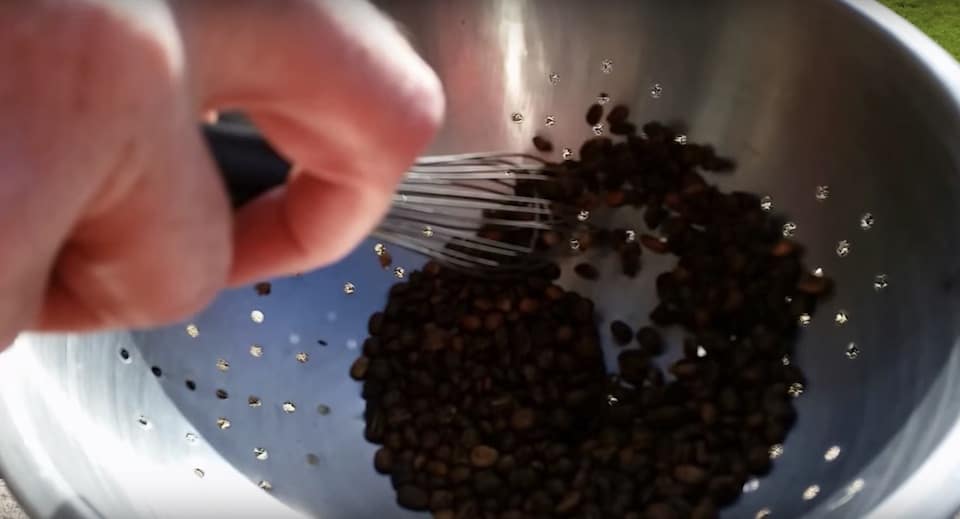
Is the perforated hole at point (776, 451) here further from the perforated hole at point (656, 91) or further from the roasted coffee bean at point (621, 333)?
the perforated hole at point (656, 91)

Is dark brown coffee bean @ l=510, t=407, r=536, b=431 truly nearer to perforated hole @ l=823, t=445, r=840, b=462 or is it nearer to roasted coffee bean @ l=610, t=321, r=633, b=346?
roasted coffee bean @ l=610, t=321, r=633, b=346

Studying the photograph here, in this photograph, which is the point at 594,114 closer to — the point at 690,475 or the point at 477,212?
the point at 477,212

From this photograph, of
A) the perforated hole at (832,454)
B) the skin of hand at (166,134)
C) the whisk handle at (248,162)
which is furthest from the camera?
the perforated hole at (832,454)

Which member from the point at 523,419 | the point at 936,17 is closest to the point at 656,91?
the point at 523,419

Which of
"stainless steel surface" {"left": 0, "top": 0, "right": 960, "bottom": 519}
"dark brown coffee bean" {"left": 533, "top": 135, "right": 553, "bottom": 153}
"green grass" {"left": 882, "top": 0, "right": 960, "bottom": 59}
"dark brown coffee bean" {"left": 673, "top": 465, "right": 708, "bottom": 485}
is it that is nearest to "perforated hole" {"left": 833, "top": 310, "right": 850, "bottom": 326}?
"stainless steel surface" {"left": 0, "top": 0, "right": 960, "bottom": 519}

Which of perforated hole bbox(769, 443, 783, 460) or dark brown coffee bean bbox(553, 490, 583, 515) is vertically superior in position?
perforated hole bbox(769, 443, 783, 460)

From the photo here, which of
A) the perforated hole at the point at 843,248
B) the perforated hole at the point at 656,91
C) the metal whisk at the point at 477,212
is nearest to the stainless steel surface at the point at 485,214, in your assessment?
the metal whisk at the point at 477,212
